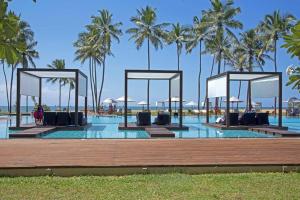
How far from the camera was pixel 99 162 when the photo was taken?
8.47 metres

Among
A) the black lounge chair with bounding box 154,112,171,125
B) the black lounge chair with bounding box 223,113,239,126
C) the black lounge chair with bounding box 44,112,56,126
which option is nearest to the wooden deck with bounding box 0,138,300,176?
the black lounge chair with bounding box 44,112,56,126

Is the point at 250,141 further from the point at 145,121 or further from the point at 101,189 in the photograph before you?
the point at 145,121

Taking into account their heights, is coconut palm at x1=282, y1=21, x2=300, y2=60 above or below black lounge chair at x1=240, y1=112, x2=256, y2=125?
above

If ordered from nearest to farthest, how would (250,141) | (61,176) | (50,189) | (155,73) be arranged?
(50,189)
(61,176)
(250,141)
(155,73)

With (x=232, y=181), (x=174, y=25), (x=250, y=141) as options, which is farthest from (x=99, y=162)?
(x=174, y=25)

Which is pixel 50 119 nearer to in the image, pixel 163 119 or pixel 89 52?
pixel 163 119

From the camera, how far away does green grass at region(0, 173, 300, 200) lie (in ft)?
20.5

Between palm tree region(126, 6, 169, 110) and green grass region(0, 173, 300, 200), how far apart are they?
3621 cm

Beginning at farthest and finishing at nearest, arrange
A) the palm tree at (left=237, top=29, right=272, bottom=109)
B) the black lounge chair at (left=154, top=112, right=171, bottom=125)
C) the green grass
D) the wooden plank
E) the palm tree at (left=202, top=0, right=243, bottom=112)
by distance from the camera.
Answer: the palm tree at (left=237, top=29, right=272, bottom=109)
the palm tree at (left=202, top=0, right=243, bottom=112)
the black lounge chair at (left=154, top=112, right=171, bottom=125)
the wooden plank
the green grass

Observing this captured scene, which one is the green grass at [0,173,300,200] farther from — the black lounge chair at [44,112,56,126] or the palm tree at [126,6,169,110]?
the palm tree at [126,6,169,110]

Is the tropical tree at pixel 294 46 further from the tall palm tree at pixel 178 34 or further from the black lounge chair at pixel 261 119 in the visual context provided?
the tall palm tree at pixel 178 34

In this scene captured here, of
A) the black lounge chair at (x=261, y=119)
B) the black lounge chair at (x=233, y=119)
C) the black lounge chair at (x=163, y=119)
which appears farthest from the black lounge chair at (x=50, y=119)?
the black lounge chair at (x=261, y=119)

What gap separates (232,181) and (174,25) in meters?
42.7

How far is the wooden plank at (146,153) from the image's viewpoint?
8508 mm
